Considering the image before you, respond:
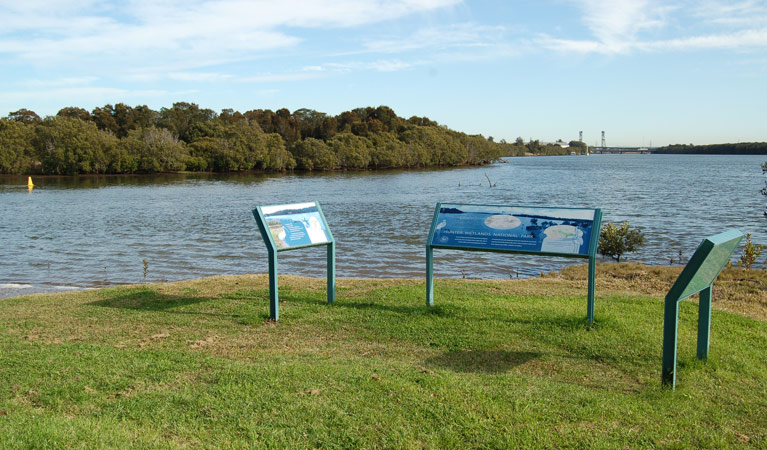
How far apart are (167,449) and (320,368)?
6.51ft

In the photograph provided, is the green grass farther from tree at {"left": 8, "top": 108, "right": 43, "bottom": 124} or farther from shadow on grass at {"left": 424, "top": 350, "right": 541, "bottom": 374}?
tree at {"left": 8, "top": 108, "right": 43, "bottom": 124}

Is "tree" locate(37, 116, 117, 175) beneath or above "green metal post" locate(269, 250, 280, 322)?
above

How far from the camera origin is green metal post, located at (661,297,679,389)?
5371mm

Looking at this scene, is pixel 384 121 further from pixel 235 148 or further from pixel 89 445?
pixel 89 445

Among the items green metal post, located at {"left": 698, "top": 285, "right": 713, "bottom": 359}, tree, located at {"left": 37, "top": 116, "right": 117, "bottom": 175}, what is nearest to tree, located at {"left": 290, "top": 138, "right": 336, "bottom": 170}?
tree, located at {"left": 37, "top": 116, "right": 117, "bottom": 175}

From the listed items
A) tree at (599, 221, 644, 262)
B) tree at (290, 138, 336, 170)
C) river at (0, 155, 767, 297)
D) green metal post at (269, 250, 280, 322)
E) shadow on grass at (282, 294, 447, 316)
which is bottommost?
river at (0, 155, 767, 297)

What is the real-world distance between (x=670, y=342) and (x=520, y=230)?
3.06 meters

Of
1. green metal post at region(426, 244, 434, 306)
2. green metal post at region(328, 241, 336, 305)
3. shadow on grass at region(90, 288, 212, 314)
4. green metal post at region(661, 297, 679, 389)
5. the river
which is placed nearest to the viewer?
green metal post at region(661, 297, 679, 389)

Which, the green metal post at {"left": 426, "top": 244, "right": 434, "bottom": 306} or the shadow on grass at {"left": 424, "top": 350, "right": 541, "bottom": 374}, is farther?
the green metal post at {"left": 426, "top": 244, "right": 434, "bottom": 306}

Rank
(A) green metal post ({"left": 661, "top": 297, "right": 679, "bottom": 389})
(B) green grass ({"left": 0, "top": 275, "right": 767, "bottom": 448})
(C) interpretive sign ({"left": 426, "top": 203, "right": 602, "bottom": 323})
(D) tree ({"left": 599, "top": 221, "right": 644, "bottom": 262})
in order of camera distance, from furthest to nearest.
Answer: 1. (D) tree ({"left": 599, "top": 221, "right": 644, "bottom": 262})
2. (C) interpretive sign ({"left": 426, "top": 203, "right": 602, "bottom": 323})
3. (A) green metal post ({"left": 661, "top": 297, "right": 679, "bottom": 389})
4. (B) green grass ({"left": 0, "top": 275, "right": 767, "bottom": 448})

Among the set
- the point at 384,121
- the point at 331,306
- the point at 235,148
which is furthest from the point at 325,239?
the point at 384,121

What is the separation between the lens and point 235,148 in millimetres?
101438

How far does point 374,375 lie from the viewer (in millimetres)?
5625

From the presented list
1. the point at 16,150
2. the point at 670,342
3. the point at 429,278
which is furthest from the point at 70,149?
the point at 670,342
